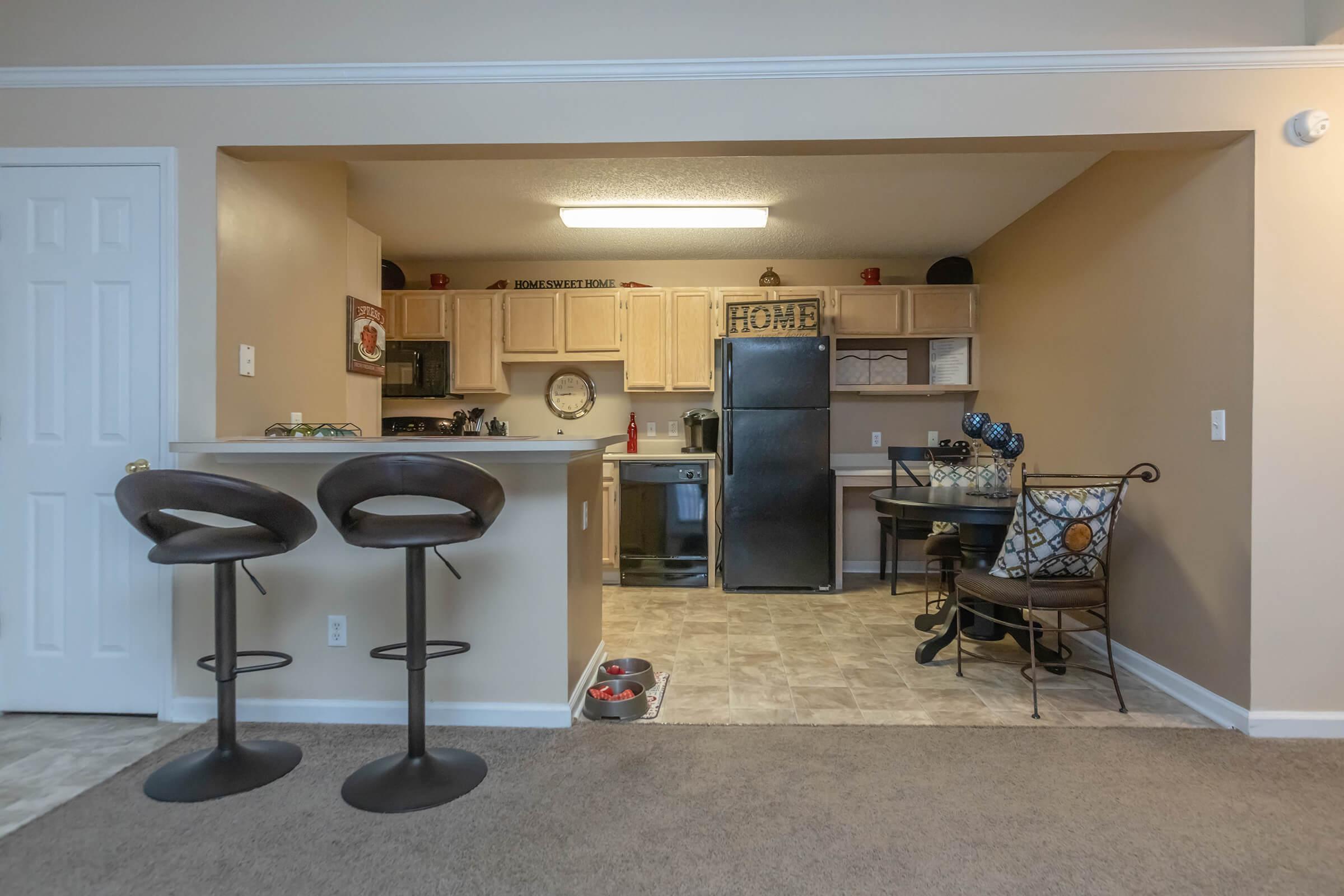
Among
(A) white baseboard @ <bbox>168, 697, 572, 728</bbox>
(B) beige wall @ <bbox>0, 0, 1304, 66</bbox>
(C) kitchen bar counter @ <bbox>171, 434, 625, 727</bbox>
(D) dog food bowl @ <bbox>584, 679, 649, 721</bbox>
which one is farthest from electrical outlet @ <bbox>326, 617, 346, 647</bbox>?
(B) beige wall @ <bbox>0, 0, 1304, 66</bbox>

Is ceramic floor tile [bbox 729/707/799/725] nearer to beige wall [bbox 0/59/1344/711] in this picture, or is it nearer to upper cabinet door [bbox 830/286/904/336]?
beige wall [bbox 0/59/1344/711]

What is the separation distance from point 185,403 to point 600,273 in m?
3.47

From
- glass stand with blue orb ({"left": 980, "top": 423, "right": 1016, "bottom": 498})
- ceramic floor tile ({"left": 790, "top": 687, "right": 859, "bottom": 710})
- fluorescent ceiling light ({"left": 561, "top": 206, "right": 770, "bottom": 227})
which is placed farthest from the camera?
fluorescent ceiling light ({"left": 561, "top": 206, "right": 770, "bottom": 227})

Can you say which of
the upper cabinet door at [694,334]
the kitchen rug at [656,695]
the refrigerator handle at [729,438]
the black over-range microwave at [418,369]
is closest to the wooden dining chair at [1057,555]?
the kitchen rug at [656,695]

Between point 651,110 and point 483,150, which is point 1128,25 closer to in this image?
point 651,110

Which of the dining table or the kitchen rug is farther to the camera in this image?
the dining table

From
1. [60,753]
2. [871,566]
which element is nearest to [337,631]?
[60,753]

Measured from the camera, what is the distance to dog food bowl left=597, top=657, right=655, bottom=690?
2.75 meters

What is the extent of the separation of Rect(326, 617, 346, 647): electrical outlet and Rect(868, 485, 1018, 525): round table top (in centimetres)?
217

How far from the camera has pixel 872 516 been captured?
5.32 metres

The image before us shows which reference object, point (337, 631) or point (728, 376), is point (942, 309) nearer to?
point (728, 376)

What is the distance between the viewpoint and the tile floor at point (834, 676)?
2.52 meters

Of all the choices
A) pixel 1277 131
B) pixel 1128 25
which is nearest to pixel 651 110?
pixel 1128 25

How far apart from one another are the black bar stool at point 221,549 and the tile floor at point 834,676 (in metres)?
1.36
